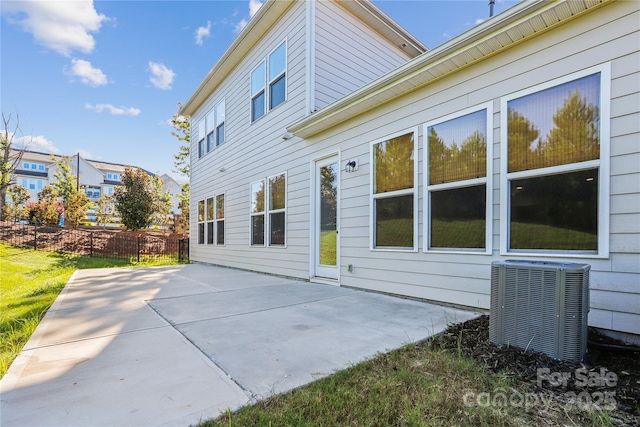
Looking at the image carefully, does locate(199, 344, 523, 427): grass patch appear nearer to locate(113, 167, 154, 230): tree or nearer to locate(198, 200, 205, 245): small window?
locate(198, 200, 205, 245): small window

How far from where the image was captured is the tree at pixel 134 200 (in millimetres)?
14039

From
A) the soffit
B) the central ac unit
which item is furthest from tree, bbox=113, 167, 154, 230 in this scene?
the central ac unit

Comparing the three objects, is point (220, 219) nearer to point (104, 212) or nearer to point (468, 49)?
point (468, 49)

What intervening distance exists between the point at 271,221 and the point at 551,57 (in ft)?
17.9

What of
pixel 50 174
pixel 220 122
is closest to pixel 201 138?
pixel 220 122

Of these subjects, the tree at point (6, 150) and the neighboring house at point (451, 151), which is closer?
the neighboring house at point (451, 151)

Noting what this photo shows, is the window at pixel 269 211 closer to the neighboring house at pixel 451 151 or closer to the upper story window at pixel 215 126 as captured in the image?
the neighboring house at pixel 451 151

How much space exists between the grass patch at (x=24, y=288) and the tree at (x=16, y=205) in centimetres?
1193

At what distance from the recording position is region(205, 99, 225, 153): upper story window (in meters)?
9.42

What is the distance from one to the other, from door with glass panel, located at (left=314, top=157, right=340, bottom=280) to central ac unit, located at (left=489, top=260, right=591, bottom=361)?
319 cm

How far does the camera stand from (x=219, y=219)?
9312mm

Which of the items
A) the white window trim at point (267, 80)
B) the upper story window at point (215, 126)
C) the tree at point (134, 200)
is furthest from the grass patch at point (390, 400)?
the tree at point (134, 200)

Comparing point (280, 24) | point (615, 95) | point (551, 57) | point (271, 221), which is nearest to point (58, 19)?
point (280, 24)

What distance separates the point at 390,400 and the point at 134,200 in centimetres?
1525
